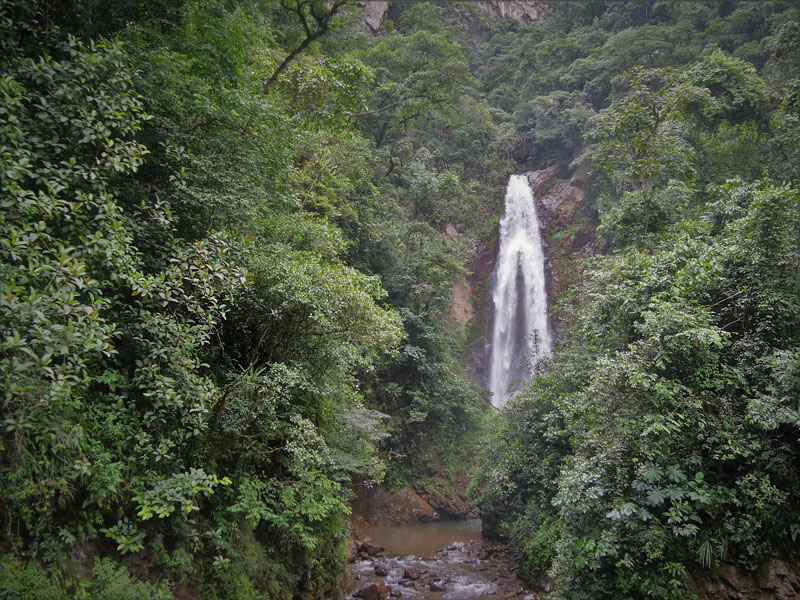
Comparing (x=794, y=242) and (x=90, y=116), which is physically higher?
(x=794, y=242)

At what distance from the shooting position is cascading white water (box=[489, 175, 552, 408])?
934 inches

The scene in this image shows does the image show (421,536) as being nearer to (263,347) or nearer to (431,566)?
(431,566)

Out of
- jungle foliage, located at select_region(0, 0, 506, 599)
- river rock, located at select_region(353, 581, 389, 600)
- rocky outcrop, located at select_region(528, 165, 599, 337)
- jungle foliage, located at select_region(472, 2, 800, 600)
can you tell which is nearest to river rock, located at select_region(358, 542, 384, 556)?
river rock, located at select_region(353, 581, 389, 600)

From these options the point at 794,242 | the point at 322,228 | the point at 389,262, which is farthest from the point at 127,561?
the point at 389,262

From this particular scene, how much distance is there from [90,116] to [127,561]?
171 inches

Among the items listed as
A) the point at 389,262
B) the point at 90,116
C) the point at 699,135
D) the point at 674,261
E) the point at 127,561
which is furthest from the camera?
the point at 389,262

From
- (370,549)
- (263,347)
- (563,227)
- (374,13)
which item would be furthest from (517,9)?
(370,549)

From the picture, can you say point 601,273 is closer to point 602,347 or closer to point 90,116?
point 602,347

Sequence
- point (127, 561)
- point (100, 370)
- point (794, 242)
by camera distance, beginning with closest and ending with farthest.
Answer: point (127, 561)
point (100, 370)
point (794, 242)

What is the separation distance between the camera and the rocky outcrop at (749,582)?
5.56m

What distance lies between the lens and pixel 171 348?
15.3 feet

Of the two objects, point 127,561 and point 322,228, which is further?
point 322,228

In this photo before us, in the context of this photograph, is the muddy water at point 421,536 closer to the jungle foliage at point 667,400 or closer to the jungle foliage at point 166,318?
the jungle foliage at point 667,400

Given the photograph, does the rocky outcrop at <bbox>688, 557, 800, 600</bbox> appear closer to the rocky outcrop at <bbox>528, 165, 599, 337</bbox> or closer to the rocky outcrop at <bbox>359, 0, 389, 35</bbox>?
the rocky outcrop at <bbox>528, 165, 599, 337</bbox>
